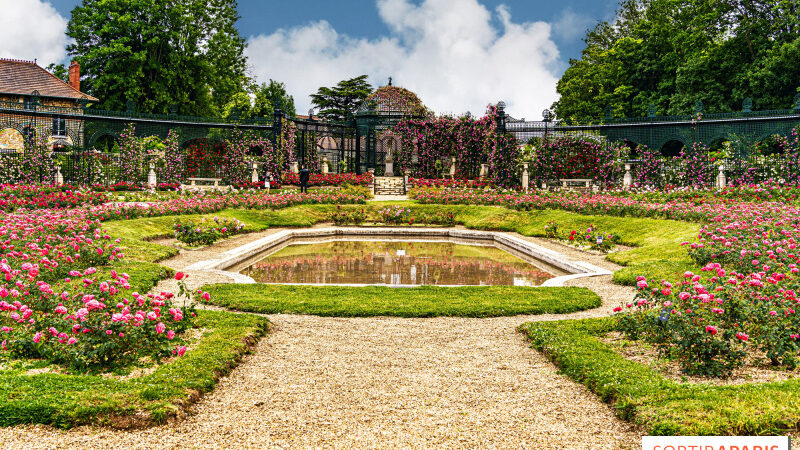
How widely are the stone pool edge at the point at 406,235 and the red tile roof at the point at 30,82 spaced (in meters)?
25.1

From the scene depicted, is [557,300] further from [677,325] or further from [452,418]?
[452,418]

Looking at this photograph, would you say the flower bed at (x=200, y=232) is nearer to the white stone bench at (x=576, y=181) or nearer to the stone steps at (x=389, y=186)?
the stone steps at (x=389, y=186)

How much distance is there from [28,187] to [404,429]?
15.3 m

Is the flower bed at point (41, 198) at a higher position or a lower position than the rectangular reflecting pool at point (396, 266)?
higher

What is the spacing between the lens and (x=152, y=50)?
32.3 m

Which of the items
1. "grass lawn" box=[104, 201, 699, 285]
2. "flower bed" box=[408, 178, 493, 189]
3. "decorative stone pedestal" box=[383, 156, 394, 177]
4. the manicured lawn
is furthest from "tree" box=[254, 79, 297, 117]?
the manicured lawn

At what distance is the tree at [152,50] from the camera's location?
30953 mm

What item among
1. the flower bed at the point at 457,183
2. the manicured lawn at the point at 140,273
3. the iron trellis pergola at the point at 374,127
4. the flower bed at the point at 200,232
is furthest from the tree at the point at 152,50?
the manicured lawn at the point at 140,273

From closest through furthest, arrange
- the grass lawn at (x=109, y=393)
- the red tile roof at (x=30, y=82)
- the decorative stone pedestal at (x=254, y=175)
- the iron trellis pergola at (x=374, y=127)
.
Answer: the grass lawn at (x=109, y=393) → the iron trellis pergola at (x=374, y=127) → the decorative stone pedestal at (x=254, y=175) → the red tile roof at (x=30, y=82)

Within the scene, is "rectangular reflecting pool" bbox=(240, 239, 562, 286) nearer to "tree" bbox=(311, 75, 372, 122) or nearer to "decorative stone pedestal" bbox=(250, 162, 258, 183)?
"decorative stone pedestal" bbox=(250, 162, 258, 183)

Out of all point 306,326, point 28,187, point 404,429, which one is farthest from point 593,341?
point 28,187

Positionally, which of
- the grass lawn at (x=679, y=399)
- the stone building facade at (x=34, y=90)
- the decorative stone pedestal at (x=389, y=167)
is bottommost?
the grass lawn at (x=679, y=399)

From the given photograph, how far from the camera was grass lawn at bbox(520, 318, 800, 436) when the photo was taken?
341 centimetres

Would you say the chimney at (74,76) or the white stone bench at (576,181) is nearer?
the white stone bench at (576,181)
